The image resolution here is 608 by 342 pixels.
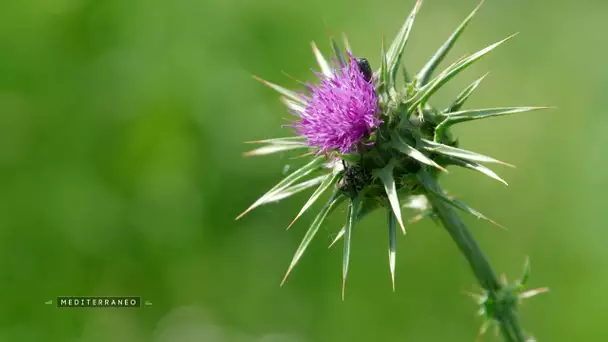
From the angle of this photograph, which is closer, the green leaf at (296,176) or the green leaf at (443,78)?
the green leaf at (443,78)

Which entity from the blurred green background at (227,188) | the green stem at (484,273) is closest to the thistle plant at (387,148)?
the green stem at (484,273)

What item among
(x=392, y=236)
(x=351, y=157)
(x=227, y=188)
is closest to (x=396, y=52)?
(x=351, y=157)

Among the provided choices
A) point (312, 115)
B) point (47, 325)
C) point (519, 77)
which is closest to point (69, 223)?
point (47, 325)

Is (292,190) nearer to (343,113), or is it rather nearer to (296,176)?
→ (296,176)

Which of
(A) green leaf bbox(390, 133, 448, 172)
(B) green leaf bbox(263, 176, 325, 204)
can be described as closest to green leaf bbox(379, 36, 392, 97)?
(A) green leaf bbox(390, 133, 448, 172)

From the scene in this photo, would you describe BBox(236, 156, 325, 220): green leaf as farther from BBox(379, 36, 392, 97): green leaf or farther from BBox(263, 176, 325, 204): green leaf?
BBox(379, 36, 392, 97): green leaf

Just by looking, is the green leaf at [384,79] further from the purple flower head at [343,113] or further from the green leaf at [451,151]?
the green leaf at [451,151]
